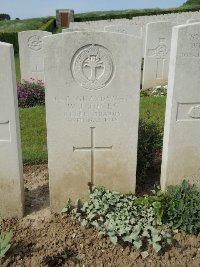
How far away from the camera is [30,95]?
9.20m

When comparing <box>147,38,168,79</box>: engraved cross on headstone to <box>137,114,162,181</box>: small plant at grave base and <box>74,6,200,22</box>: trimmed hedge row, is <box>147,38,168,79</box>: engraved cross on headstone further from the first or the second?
<box>74,6,200,22</box>: trimmed hedge row

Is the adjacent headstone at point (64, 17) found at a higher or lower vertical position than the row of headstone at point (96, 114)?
higher

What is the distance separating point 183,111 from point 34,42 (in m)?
6.84

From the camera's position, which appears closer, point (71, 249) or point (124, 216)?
point (71, 249)

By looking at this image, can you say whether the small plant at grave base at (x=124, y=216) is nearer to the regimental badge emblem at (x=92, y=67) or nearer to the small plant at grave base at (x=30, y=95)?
the regimental badge emblem at (x=92, y=67)

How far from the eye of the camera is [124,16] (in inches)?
1207

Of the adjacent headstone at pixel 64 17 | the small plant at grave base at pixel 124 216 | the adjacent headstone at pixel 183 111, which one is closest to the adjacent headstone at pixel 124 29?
the adjacent headstone at pixel 183 111

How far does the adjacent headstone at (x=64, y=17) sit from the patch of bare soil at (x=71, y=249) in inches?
1242

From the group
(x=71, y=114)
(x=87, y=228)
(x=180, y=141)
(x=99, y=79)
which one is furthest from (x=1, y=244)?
(x=180, y=141)

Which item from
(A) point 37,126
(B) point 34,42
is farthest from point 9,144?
(B) point 34,42

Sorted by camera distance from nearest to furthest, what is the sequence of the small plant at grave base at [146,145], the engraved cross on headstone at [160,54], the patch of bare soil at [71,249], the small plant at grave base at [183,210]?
the patch of bare soil at [71,249], the small plant at grave base at [183,210], the small plant at grave base at [146,145], the engraved cross on headstone at [160,54]

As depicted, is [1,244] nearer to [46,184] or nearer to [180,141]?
[46,184]

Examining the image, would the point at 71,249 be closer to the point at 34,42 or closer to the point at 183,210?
the point at 183,210

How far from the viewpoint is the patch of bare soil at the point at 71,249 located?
3490 millimetres
